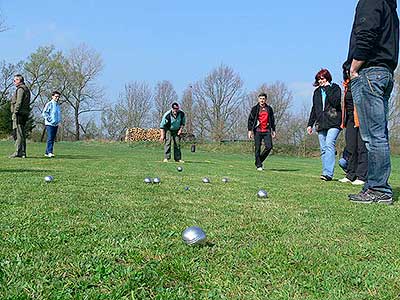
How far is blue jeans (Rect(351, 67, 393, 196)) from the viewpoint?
541 cm

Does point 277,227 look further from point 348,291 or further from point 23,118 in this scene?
point 23,118

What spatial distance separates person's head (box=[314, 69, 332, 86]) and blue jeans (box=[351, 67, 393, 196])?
4.29 meters

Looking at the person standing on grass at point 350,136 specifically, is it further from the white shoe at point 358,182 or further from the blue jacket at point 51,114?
the blue jacket at point 51,114

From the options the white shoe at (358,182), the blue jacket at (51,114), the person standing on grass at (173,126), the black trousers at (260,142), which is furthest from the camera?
the person standing on grass at (173,126)

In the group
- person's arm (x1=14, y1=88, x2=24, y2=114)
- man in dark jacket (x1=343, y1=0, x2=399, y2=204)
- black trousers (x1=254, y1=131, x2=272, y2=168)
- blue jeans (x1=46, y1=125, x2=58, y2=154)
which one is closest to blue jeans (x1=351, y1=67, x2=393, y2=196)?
man in dark jacket (x1=343, y1=0, x2=399, y2=204)

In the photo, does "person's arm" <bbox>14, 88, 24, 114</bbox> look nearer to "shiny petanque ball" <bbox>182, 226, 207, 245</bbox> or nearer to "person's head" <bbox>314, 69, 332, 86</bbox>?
"person's head" <bbox>314, 69, 332, 86</bbox>

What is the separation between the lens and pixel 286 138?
45531 millimetres

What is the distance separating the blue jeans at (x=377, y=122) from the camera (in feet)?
17.7

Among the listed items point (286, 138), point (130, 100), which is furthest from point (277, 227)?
point (130, 100)

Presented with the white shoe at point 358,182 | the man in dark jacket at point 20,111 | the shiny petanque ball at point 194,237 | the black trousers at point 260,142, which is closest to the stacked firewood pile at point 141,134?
the man in dark jacket at point 20,111

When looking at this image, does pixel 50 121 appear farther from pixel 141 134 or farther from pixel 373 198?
pixel 141 134

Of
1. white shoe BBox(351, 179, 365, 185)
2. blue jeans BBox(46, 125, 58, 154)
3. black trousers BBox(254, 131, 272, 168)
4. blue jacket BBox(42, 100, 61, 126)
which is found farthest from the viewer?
blue jacket BBox(42, 100, 61, 126)

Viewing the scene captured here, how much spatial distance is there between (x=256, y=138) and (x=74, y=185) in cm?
740

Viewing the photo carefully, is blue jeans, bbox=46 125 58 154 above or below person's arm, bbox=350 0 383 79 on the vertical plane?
below
